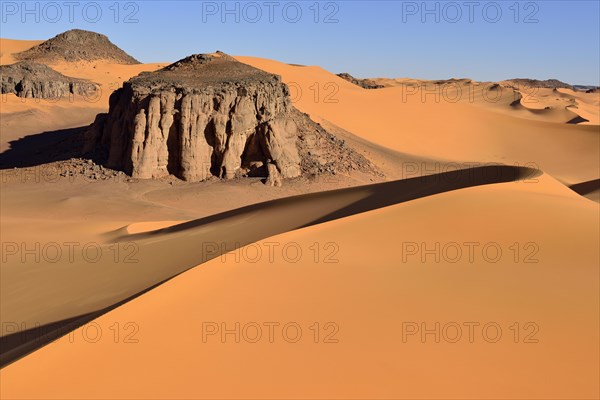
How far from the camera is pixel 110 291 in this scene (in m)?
8.62

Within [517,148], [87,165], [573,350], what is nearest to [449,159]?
[517,148]

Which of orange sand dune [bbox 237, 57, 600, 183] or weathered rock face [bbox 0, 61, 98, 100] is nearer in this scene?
orange sand dune [bbox 237, 57, 600, 183]

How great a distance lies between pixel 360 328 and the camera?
4.91m

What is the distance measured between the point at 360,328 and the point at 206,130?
19.3 m

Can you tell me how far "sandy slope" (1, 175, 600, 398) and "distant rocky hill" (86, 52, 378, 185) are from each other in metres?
16.3

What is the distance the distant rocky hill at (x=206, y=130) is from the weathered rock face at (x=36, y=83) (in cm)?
1780

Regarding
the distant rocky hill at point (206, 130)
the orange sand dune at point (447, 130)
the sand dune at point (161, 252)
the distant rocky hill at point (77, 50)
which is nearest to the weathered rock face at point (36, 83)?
the orange sand dune at point (447, 130)

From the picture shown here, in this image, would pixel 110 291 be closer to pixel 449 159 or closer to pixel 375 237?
pixel 375 237

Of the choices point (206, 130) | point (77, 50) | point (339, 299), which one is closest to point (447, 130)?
point (206, 130)

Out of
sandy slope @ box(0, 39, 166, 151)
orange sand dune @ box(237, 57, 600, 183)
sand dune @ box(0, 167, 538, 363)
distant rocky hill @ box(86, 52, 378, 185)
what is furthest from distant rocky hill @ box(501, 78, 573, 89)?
sand dune @ box(0, 167, 538, 363)

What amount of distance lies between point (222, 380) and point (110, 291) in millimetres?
4947

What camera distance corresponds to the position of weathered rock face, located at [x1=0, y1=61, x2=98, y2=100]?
4006cm

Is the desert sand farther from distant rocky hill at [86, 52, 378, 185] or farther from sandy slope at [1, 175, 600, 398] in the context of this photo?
distant rocky hill at [86, 52, 378, 185]

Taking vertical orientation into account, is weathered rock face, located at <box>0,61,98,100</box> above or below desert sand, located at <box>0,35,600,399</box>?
above
